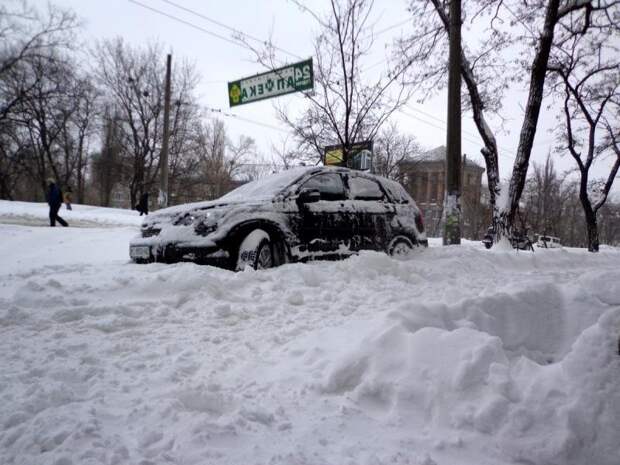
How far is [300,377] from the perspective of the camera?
175cm

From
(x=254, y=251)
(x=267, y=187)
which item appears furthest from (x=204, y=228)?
(x=267, y=187)

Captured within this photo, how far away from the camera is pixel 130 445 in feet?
4.09

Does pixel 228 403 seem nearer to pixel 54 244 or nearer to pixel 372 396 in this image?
pixel 372 396

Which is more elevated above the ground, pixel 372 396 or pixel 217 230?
pixel 217 230

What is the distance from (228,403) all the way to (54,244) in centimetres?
753

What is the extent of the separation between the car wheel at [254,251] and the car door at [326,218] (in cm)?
58

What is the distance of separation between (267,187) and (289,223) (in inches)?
27.4

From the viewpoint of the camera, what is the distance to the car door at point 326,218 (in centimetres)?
464

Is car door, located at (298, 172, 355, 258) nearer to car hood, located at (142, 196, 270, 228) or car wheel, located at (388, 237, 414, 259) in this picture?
car hood, located at (142, 196, 270, 228)

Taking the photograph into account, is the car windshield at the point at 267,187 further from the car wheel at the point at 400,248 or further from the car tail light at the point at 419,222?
the car tail light at the point at 419,222

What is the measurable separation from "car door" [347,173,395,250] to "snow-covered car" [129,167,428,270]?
0.05 feet

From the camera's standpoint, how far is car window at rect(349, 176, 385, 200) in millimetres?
5398

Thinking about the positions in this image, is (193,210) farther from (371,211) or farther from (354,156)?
(354,156)

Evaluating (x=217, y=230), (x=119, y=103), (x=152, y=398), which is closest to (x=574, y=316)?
(x=152, y=398)
